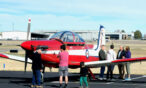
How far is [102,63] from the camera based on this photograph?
13938 millimetres

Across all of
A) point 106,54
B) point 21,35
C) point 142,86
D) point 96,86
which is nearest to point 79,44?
point 106,54

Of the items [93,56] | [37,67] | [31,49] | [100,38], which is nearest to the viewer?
[37,67]

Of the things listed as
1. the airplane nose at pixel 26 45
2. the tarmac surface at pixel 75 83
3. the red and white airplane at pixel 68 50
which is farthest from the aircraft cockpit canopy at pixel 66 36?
the tarmac surface at pixel 75 83

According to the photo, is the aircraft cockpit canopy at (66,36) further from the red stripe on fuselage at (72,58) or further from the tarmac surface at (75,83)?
the tarmac surface at (75,83)

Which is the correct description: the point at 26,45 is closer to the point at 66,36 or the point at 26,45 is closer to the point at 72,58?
the point at 66,36

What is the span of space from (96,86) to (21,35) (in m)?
120

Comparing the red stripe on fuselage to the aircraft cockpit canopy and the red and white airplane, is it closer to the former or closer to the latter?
the red and white airplane

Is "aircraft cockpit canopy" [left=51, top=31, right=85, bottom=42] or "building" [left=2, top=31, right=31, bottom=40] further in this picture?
"building" [left=2, top=31, right=31, bottom=40]

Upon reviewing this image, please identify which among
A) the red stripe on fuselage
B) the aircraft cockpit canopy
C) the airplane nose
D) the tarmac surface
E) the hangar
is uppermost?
the hangar

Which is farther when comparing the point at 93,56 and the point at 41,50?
the point at 93,56

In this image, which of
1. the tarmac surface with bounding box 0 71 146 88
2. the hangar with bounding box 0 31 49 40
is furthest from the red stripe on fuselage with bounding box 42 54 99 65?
the hangar with bounding box 0 31 49 40

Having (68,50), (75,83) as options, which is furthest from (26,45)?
(75,83)

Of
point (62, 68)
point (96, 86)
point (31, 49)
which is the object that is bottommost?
point (96, 86)

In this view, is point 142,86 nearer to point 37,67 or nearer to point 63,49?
point 63,49
